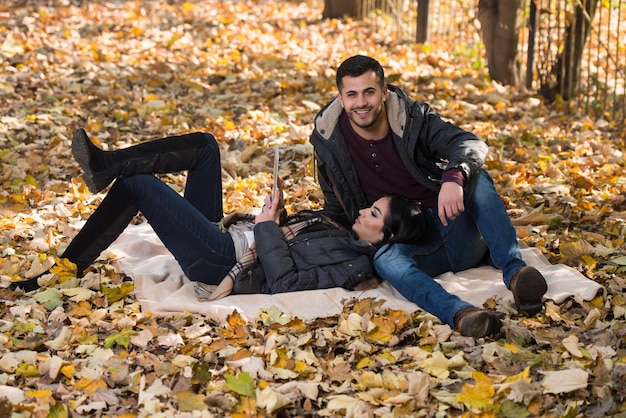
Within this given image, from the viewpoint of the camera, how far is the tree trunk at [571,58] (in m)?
8.01

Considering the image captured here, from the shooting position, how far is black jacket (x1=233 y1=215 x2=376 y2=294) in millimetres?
4273

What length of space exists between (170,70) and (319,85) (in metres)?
1.61

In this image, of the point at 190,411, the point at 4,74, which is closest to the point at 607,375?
the point at 190,411

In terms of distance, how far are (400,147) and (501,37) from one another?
15.0ft

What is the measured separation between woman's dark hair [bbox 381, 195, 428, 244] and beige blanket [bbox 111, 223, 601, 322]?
0.26 metres

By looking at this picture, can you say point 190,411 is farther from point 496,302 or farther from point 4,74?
point 4,74

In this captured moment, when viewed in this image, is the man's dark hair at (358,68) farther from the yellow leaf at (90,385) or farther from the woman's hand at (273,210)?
the yellow leaf at (90,385)

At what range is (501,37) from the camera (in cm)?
866

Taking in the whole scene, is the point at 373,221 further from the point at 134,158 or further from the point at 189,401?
the point at 189,401

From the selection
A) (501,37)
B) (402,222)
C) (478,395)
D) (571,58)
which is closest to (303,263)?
(402,222)

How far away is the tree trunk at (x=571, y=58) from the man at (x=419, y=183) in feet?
12.9

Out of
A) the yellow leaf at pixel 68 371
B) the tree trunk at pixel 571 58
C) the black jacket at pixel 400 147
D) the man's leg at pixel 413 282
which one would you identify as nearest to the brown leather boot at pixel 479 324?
the man's leg at pixel 413 282

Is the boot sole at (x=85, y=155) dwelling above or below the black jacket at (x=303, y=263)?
above

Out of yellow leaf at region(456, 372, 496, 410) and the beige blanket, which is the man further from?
yellow leaf at region(456, 372, 496, 410)
